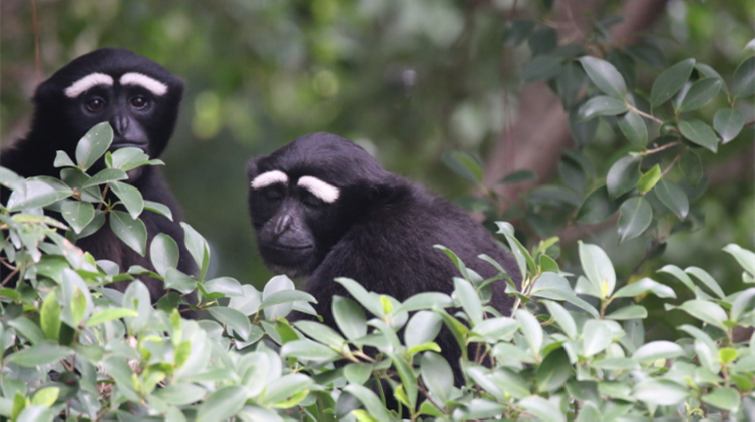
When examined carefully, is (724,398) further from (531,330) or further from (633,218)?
(633,218)

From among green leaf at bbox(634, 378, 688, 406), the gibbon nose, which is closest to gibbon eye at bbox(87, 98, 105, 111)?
the gibbon nose

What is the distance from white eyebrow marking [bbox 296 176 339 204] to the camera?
2.91 metres

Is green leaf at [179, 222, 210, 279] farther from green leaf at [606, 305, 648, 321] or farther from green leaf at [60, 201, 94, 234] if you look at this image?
green leaf at [606, 305, 648, 321]

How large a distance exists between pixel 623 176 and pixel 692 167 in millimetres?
296

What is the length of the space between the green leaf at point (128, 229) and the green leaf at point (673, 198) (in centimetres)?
168

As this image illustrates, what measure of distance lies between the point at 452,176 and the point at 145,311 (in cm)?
494

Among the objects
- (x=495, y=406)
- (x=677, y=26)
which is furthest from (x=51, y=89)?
(x=677, y=26)

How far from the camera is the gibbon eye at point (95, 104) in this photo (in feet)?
11.3

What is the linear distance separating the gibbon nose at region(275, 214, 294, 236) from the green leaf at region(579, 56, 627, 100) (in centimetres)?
123

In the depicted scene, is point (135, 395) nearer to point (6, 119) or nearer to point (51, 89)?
point (51, 89)

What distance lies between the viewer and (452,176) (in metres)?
6.21

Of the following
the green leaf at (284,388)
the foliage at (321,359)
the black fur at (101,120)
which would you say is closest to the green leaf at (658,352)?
the foliage at (321,359)

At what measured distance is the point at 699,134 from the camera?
8.36 feet

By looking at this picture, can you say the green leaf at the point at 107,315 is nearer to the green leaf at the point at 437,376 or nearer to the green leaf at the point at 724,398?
the green leaf at the point at 437,376
